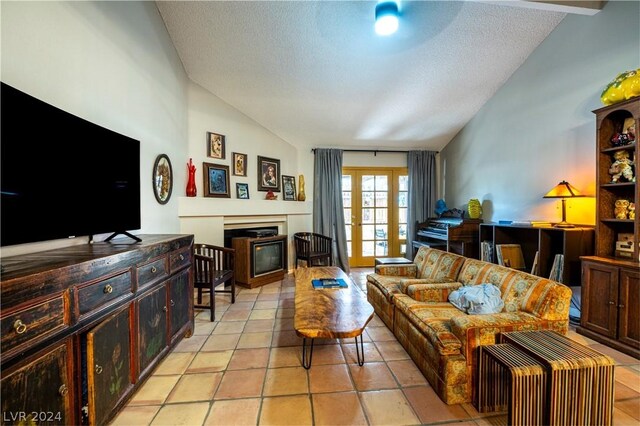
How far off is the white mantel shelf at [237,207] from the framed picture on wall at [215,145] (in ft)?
2.18

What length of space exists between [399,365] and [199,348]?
1.66 m

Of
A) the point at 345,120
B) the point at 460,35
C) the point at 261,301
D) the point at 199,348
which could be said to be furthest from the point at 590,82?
the point at 199,348

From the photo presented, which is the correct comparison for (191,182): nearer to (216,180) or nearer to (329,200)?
(216,180)

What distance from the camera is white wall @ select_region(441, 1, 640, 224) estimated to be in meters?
2.62

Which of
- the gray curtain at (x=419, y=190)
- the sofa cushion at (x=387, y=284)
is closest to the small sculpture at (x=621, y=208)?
the sofa cushion at (x=387, y=284)

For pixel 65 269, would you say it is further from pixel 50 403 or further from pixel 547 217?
pixel 547 217

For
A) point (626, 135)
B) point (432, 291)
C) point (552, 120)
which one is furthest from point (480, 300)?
point (552, 120)

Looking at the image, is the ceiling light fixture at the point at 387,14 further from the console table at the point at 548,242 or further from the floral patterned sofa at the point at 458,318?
the console table at the point at 548,242

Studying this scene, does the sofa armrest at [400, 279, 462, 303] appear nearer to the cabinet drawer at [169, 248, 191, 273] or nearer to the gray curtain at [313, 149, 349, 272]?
the cabinet drawer at [169, 248, 191, 273]

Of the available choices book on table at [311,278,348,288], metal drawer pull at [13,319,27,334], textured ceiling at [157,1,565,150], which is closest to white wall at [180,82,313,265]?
textured ceiling at [157,1,565,150]

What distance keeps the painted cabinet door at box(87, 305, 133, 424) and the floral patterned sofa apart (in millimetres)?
1863

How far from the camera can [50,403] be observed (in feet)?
3.56

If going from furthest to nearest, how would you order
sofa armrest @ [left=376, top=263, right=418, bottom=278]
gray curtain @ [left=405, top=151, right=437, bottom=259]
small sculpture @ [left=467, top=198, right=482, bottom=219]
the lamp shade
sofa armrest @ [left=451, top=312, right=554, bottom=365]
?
gray curtain @ [left=405, top=151, right=437, bottom=259] < small sculpture @ [left=467, top=198, right=482, bottom=219] < sofa armrest @ [left=376, top=263, right=418, bottom=278] < the lamp shade < sofa armrest @ [left=451, top=312, right=554, bottom=365]

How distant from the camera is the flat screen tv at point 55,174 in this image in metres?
1.16
